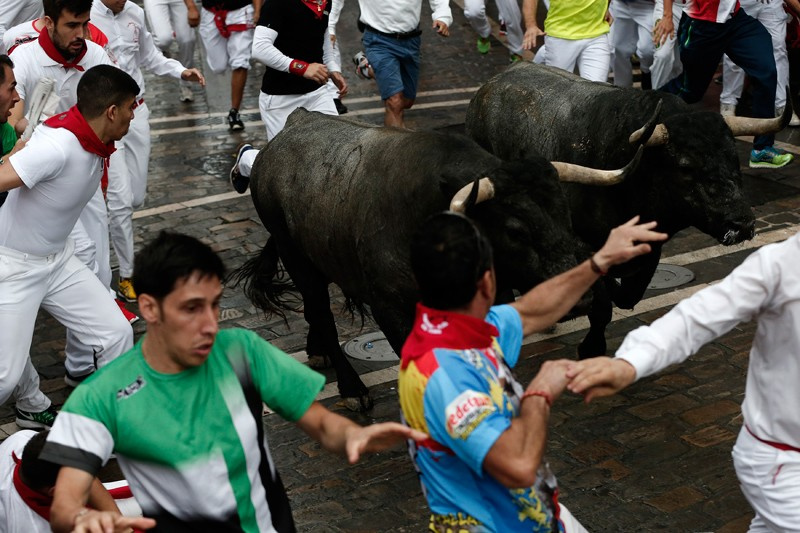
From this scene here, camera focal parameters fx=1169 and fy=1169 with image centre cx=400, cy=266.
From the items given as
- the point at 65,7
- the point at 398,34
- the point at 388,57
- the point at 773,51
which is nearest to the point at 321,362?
the point at 65,7

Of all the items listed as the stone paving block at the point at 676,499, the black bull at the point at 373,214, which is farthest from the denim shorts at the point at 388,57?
the stone paving block at the point at 676,499

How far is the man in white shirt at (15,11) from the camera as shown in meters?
11.5

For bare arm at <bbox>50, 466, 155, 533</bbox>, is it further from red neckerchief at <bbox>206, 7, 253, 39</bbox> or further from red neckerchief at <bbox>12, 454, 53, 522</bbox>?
red neckerchief at <bbox>206, 7, 253, 39</bbox>

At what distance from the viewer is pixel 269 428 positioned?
718 centimetres

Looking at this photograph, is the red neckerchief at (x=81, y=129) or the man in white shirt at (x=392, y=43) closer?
the red neckerchief at (x=81, y=129)

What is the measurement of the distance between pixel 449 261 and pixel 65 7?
5393 mm

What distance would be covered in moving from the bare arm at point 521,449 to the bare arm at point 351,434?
0.26 metres

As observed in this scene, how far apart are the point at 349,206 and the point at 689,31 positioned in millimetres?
5261

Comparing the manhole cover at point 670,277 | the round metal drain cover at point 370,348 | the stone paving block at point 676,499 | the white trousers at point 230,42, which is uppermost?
the stone paving block at point 676,499

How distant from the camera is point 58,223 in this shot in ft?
22.3

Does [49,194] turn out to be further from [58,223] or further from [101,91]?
[101,91]

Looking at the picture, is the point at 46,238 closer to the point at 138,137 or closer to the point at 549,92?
the point at 138,137

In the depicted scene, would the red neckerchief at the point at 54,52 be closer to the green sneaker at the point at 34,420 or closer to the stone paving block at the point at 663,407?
the green sneaker at the point at 34,420

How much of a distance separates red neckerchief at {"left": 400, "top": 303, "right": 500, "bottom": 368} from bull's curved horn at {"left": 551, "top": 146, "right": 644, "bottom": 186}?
3374 millimetres
